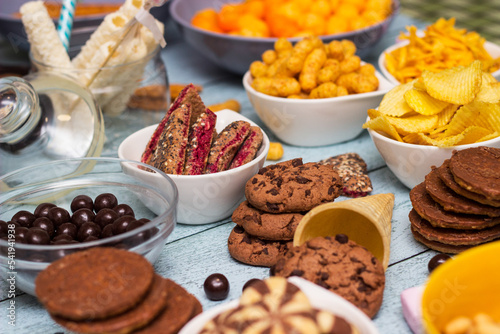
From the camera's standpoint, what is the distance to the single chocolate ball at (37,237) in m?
0.98

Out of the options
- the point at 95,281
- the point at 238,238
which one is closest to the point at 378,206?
the point at 238,238

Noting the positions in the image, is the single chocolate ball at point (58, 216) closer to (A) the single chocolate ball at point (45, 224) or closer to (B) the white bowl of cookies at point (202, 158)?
(A) the single chocolate ball at point (45, 224)

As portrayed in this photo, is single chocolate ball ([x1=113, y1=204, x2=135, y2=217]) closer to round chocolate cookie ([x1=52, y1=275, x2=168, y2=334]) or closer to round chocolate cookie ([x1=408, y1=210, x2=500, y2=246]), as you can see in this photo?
round chocolate cookie ([x1=52, y1=275, x2=168, y2=334])

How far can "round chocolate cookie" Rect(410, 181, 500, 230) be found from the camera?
1021 millimetres

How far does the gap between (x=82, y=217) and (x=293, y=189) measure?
42 cm

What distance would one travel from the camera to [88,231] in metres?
1.03

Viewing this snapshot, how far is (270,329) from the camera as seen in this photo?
722 millimetres

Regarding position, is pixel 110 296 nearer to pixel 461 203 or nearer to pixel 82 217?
pixel 82 217

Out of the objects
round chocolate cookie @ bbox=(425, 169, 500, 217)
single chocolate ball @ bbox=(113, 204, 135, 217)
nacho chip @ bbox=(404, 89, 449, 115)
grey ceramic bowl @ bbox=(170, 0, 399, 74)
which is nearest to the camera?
round chocolate cookie @ bbox=(425, 169, 500, 217)

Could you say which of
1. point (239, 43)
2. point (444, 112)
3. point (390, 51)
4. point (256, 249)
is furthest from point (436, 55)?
point (256, 249)

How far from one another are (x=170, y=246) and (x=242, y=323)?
465 mm

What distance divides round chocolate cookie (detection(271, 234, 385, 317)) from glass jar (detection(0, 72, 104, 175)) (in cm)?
66

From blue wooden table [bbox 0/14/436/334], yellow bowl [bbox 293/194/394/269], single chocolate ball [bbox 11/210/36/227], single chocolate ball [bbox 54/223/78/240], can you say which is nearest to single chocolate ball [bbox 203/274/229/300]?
blue wooden table [bbox 0/14/436/334]

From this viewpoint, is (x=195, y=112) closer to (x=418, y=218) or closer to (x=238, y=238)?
(x=238, y=238)
